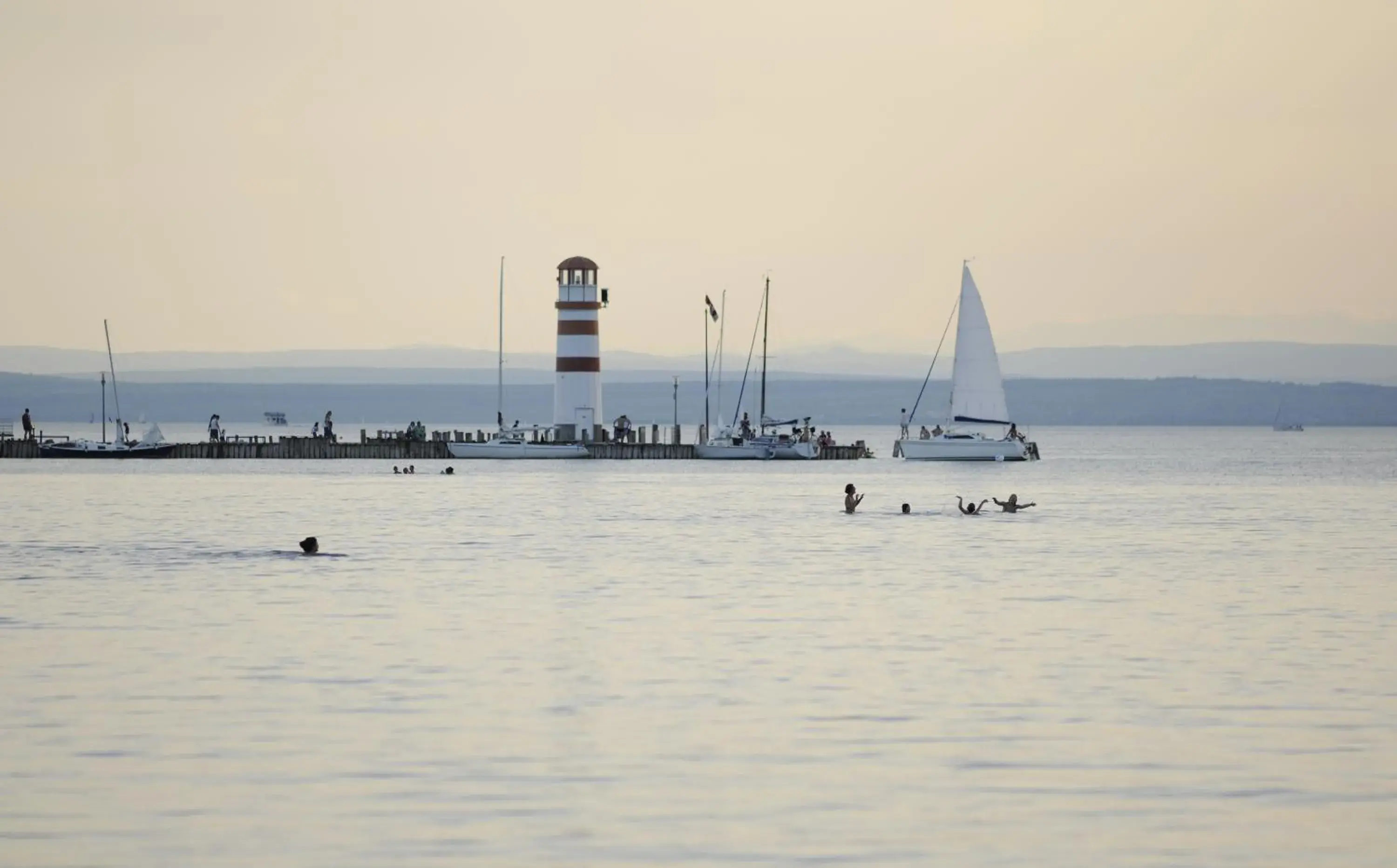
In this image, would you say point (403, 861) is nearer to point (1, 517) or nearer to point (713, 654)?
point (713, 654)

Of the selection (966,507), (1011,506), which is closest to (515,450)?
(966,507)

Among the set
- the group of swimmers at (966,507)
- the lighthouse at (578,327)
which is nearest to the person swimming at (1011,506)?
the group of swimmers at (966,507)

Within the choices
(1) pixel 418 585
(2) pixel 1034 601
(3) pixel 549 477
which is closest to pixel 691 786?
(2) pixel 1034 601

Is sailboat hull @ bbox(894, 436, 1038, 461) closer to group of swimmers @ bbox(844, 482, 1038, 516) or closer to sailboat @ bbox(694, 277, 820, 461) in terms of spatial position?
sailboat @ bbox(694, 277, 820, 461)

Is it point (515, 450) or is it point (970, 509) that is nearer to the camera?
point (970, 509)

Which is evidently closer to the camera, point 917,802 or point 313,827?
point 313,827

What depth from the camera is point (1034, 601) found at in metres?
31.9

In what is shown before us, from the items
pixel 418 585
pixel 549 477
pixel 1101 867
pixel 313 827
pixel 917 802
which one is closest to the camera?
pixel 1101 867

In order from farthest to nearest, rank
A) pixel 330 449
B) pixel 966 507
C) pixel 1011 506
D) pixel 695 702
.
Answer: pixel 330 449, pixel 966 507, pixel 1011 506, pixel 695 702

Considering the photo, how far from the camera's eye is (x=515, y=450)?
113m

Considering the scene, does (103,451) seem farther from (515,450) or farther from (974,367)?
(974,367)

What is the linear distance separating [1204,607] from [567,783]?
697 inches

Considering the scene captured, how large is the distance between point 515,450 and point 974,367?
26322 mm

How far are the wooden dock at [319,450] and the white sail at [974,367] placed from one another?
1714 centimetres
